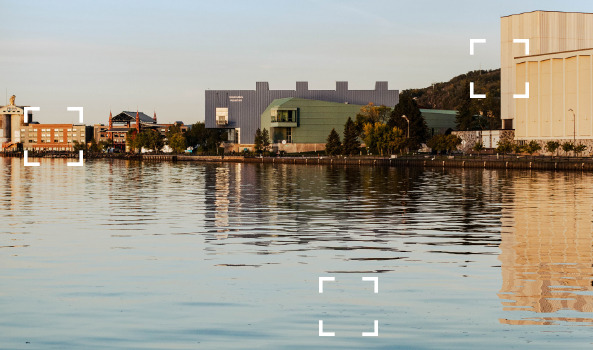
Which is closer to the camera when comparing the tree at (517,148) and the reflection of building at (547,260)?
the reflection of building at (547,260)

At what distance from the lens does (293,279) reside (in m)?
23.4

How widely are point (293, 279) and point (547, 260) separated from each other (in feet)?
30.3

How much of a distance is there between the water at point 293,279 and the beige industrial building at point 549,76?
410 feet

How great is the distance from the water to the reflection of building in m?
0.08

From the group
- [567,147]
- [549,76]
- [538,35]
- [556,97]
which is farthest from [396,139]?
[567,147]

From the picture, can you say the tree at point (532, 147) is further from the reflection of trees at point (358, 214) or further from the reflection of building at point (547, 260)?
the reflection of building at point (547, 260)

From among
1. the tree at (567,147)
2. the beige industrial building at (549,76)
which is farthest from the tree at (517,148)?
the tree at (567,147)

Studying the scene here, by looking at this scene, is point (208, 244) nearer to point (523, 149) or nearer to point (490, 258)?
point (490, 258)

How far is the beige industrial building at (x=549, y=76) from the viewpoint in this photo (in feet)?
540

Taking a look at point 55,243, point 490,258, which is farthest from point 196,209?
point 490,258

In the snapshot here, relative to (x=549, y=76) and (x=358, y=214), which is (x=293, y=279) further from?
(x=549, y=76)

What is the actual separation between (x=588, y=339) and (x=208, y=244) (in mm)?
19272
